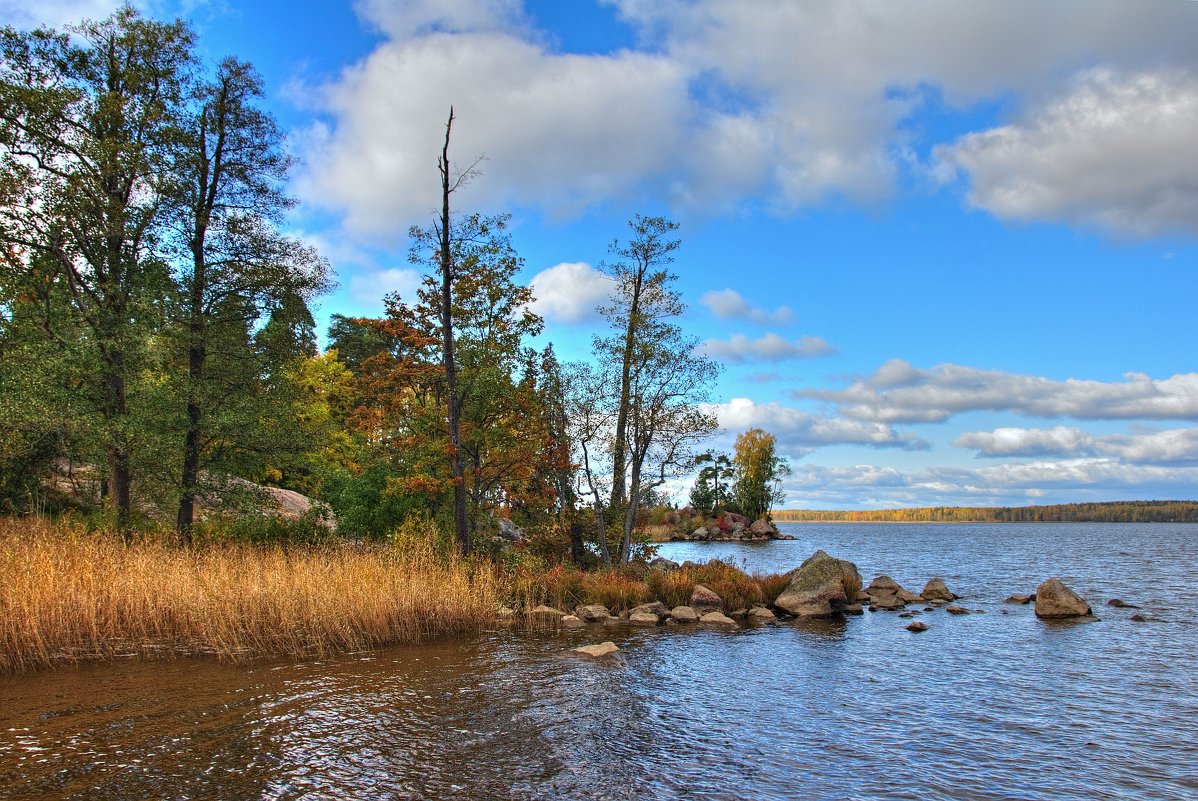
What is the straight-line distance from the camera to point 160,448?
20.5 m

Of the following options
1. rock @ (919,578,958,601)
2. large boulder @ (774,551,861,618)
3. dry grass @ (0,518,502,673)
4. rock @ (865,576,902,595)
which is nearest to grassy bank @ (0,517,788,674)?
dry grass @ (0,518,502,673)

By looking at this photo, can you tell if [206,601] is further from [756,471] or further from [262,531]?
[756,471]

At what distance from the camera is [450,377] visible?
77.8 feet

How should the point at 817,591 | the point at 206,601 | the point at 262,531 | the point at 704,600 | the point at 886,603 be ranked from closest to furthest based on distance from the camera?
the point at 206,601 < the point at 704,600 < the point at 817,591 < the point at 262,531 < the point at 886,603

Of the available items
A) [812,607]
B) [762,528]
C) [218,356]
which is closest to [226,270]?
[218,356]

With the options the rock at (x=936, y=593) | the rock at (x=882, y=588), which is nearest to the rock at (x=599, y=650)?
the rock at (x=882, y=588)

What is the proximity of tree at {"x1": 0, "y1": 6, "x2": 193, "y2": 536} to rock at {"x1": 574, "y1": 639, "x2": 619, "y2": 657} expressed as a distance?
47.4 feet

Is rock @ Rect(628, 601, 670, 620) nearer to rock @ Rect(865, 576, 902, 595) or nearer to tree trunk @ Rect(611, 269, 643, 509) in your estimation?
tree trunk @ Rect(611, 269, 643, 509)

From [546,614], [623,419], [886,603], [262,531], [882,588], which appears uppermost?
[623,419]

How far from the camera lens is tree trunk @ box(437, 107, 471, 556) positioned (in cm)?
2347

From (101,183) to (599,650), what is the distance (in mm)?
20819

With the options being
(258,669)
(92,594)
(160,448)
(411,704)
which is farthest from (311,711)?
(160,448)

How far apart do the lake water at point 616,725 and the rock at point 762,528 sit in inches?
2966

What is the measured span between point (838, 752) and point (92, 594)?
1412 centimetres
